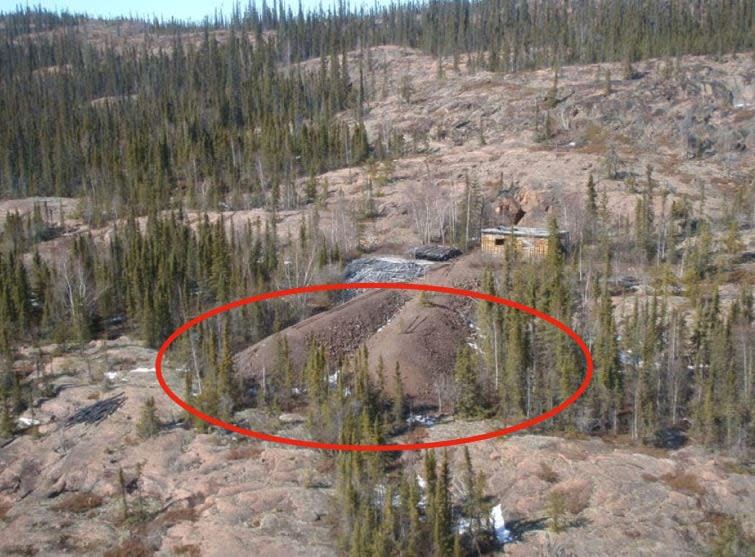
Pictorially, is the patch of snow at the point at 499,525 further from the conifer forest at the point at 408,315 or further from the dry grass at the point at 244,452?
the dry grass at the point at 244,452

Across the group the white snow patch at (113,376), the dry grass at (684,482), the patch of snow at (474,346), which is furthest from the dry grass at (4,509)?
the dry grass at (684,482)

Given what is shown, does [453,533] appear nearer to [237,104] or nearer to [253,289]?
[253,289]

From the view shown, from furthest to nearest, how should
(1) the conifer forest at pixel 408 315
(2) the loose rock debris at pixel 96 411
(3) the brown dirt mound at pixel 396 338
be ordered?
(3) the brown dirt mound at pixel 396 338 < (2) the loose rock debris at pixel 96 411 < (1) the conifer forest at pixel 408 315

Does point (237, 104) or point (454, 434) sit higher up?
point (237, 104)

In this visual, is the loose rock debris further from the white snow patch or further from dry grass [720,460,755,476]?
dry grass [720,460,755,476]

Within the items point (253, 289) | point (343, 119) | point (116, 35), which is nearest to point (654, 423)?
point (253, 289)

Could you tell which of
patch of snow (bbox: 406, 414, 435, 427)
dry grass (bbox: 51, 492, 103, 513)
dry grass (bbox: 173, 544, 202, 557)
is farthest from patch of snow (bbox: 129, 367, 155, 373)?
dry grass (bbox: 173, 544, 202, 557)
